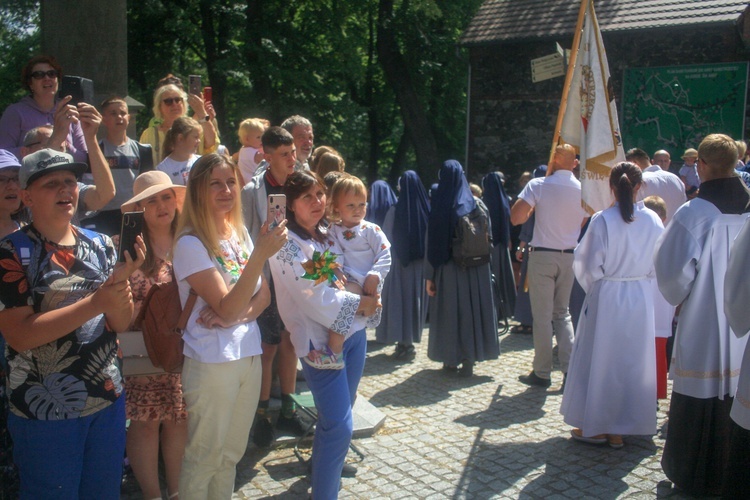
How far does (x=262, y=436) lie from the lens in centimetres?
497

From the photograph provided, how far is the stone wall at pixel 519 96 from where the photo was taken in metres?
16.2

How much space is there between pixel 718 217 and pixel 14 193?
3722 millimetres

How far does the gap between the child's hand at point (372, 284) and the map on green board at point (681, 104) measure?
42.2 ft

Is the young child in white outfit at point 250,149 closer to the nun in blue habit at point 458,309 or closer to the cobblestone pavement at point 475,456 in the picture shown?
the nun in blue habit at point 458,309

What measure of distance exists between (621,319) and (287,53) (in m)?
13.7

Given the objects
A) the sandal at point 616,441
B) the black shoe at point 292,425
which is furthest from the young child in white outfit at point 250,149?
the sandal at point 616,441

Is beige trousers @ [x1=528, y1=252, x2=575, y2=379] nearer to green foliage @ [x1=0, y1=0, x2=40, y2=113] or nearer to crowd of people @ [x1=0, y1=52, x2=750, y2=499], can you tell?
crowd of people @ [x1=0, y1=52, x2=750, y2=499]

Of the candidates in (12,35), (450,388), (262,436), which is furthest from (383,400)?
(12,35)

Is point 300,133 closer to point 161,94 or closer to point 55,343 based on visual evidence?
point 161,94

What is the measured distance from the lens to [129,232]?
2838 mm

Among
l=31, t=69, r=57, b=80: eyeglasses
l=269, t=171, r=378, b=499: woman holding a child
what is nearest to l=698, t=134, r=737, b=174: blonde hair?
l=269, t=171, r=378, b=499: woman holding a child

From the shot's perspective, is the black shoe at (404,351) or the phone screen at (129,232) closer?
the phone screen at (129,232)

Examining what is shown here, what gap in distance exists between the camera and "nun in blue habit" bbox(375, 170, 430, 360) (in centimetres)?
744

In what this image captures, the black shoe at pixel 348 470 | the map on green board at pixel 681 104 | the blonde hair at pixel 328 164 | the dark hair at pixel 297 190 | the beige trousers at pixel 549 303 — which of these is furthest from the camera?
the map on green board at pixel 681 104
